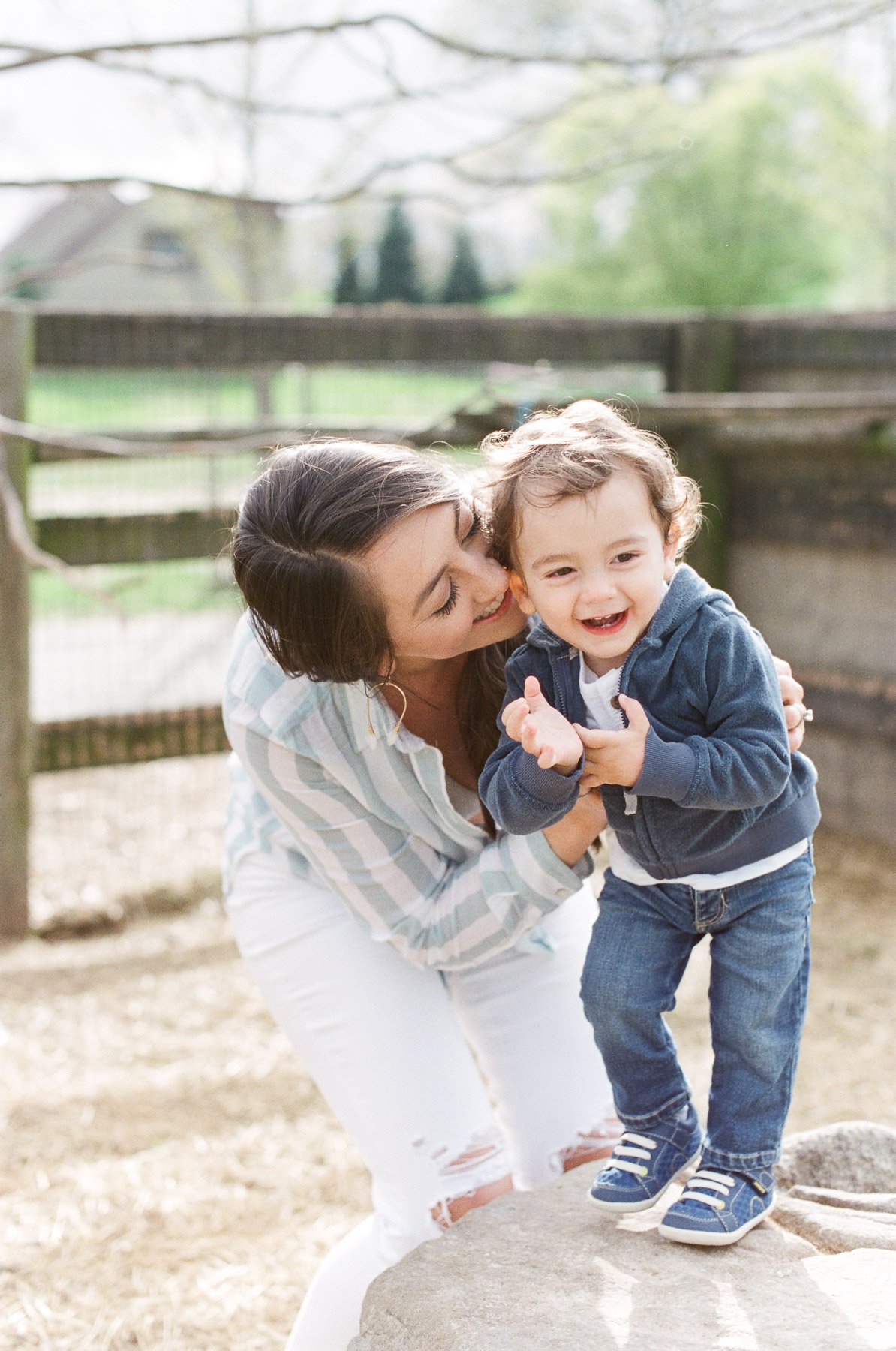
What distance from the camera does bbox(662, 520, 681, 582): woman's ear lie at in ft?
5.19

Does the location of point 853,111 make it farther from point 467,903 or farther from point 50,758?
point 467,903

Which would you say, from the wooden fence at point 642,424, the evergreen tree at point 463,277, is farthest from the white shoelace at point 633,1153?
the evergreen tree at point 463,277

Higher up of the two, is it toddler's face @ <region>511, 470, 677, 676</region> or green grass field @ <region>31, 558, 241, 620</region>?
toddler's face @ <region>511, 470, 677, 676</region>

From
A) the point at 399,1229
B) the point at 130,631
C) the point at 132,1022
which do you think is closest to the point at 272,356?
the point at 130,631

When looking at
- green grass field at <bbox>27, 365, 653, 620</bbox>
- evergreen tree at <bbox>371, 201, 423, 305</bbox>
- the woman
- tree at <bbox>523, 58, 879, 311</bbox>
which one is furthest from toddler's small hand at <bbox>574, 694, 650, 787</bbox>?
evergreen tree at <bbox>371, 201, 423, 305</bbox>

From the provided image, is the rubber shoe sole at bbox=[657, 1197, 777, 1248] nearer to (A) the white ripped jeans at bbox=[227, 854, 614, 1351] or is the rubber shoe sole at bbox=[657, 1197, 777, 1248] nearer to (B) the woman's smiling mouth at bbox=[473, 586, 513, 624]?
(A) the white ripped jeans at bbox=[227, 854, 614, 1351]

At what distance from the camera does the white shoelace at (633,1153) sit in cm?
161

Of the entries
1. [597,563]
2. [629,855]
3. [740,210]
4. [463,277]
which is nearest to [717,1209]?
[629,855]

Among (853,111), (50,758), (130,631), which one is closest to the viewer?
(50,758)

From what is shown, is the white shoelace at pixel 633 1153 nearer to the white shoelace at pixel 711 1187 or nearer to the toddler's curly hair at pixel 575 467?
the white shoelace at pixel 711 1187

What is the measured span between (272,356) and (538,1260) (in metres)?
2.99

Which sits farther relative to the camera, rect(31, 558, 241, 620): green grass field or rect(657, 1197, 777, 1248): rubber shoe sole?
rect(31, 558, 241, 620): green grass field

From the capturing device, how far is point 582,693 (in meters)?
1.59

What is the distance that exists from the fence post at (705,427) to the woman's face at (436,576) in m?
2.90
